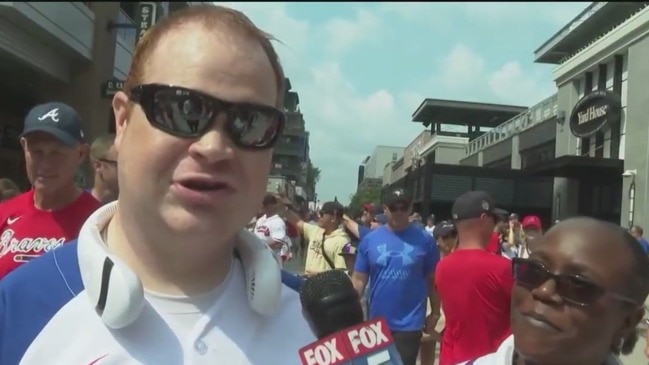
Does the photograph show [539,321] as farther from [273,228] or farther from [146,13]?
[146,13]

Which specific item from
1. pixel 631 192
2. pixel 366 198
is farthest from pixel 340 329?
pixel 631 192

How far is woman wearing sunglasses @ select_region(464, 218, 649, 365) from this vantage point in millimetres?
2053

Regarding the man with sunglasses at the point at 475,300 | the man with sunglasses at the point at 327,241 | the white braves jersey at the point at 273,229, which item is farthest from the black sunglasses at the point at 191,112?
the white braves jersey at the point at 273,229

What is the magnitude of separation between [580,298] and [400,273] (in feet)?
14.7

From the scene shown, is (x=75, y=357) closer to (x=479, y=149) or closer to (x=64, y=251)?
(x=64, y=251)

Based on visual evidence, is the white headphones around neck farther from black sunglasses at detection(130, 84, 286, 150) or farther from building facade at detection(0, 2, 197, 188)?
building facade at detection(0, 2, 197, 188)

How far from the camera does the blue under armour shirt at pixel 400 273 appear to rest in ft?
21.2

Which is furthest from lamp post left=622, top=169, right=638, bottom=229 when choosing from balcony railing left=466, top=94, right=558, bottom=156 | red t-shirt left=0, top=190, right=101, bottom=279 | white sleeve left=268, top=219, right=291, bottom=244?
red t-shirt left=0, top=190, right=101, bottom=279

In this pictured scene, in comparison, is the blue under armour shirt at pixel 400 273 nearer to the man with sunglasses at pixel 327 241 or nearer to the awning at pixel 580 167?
the man with sunglasses at pixel 327 241

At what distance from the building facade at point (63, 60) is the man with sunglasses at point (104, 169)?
11.2 m

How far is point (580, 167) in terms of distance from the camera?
26.4 m

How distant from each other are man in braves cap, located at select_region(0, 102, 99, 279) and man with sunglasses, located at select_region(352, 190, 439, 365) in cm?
324

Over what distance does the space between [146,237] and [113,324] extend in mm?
181

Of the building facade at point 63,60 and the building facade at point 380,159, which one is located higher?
the building facade at point 63,60
